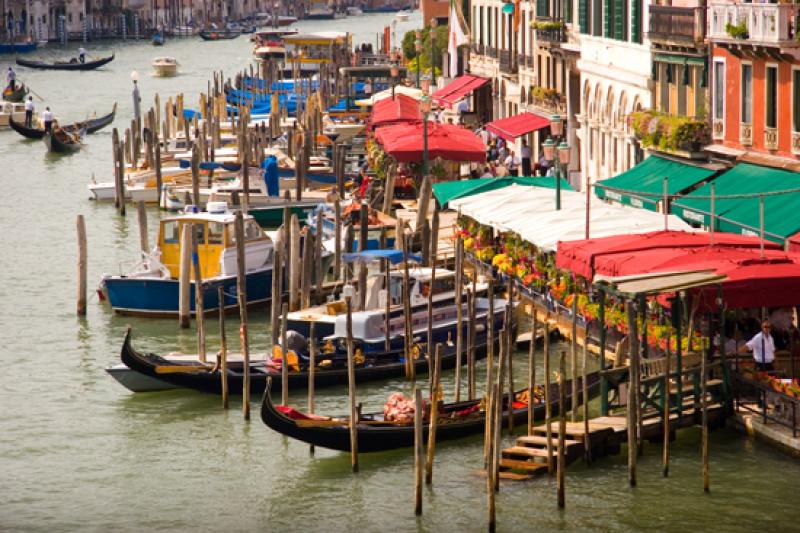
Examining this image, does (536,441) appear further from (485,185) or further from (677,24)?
(677,24)

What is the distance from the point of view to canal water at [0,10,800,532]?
23.2m

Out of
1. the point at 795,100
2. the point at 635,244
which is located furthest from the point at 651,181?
the point at 635,244

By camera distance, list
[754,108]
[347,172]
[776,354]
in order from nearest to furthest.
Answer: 1. [776,354]
2. [754,108]
3. [347,172]

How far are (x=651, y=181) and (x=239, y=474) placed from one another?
1378cm

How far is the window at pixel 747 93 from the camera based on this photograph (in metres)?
34.3

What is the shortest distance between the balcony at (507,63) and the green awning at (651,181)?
19.7 metres

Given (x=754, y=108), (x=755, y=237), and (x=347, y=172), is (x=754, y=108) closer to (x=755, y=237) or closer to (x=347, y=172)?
→ (x=755, y=237)

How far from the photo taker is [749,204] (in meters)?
31.7

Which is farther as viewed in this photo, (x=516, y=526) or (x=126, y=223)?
(x=126, y=223)

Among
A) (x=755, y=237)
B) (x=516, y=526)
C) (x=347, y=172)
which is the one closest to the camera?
(x=516, y=526)

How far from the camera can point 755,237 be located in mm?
28328

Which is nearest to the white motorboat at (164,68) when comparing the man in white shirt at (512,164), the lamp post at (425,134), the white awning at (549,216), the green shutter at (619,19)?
the man in white shirt at (512,164)

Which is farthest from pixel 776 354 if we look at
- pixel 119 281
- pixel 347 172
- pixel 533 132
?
pixel 347 172

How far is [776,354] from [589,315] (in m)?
4.38
